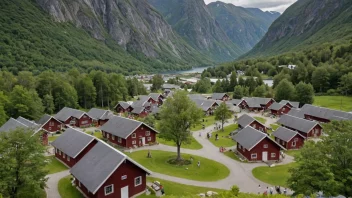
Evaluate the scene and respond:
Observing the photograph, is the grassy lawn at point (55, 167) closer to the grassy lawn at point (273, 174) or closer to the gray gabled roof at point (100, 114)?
the grassy lawn at point (273, 174)

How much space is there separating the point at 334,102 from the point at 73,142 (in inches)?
3731

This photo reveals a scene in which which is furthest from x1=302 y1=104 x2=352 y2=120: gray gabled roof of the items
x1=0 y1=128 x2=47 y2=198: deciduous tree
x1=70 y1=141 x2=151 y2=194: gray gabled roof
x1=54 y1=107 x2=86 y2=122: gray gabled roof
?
x1=0 y1=128 x2=47 y2=198: deciduous tree

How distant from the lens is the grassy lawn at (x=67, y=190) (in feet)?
114

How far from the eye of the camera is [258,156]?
51.4m

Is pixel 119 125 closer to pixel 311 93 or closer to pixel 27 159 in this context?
pixel 27 159

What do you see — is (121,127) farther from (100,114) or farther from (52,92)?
(52,92)

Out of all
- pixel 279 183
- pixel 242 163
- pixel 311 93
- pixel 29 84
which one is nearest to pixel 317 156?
pixel 279 183

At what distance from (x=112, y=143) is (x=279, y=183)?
115 ft

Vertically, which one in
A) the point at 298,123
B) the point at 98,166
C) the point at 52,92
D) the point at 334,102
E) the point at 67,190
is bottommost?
the point at 334,102

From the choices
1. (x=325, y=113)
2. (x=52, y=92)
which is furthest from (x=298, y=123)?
(x=52, y=92)

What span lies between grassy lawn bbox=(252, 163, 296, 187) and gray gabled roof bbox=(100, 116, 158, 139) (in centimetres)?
2477

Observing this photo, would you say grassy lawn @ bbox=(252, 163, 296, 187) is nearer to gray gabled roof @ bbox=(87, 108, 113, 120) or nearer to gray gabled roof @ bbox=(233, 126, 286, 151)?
gray gabled roof @ bbox=(233, 126, 286, 151)

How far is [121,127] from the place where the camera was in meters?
60.2

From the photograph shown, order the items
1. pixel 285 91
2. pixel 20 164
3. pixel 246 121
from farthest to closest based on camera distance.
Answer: pixel 285 91
pixel 246 121
pixel 20 164
